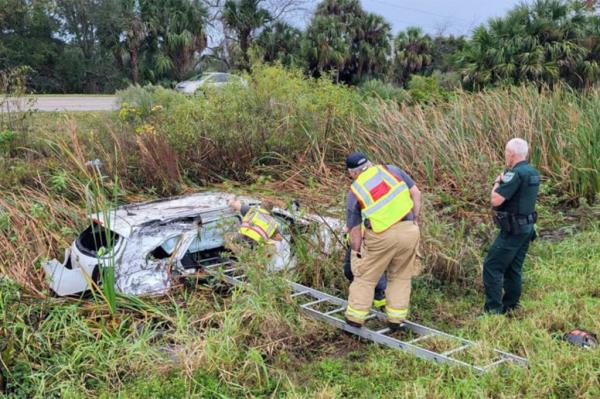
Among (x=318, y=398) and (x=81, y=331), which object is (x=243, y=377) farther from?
(x=81, y=331)

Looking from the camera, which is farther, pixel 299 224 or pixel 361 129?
pixel 361 129

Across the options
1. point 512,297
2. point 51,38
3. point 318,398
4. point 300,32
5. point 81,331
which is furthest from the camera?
point 51,38

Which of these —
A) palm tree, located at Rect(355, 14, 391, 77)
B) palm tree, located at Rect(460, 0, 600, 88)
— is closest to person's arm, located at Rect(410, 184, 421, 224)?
palm tree, located at Rect(460, 0, 600, 88)

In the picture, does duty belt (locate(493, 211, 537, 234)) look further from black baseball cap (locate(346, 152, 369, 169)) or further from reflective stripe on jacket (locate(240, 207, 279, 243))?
reflective stripe on jacket (locate(240, 207, 279, 243))

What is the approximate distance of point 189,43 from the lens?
106ft

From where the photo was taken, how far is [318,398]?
3953mm

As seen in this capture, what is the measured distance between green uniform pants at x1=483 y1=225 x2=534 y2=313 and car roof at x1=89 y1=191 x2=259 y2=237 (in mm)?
2767

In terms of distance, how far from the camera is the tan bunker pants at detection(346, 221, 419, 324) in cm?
497

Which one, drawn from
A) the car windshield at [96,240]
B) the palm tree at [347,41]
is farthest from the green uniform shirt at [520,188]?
the palm tree at [347,41]

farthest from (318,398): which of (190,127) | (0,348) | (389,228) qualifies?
(190,127)

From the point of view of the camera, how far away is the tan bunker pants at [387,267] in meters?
4.97

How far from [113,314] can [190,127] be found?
5.69 meters

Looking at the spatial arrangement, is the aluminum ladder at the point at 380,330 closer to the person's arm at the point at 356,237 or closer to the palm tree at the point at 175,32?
the person's arm at the point at 356,237

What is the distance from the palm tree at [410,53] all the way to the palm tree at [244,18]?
7857 mm
